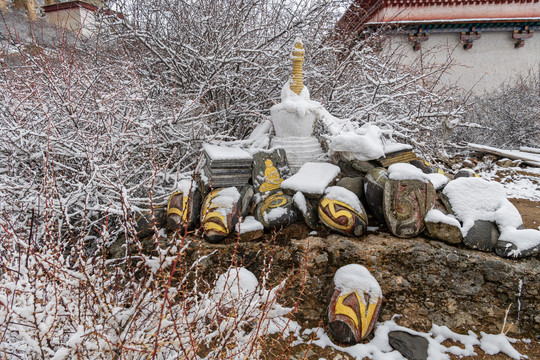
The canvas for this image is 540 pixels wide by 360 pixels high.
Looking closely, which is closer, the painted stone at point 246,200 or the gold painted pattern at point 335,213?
the gold painted pattern at point 335,213

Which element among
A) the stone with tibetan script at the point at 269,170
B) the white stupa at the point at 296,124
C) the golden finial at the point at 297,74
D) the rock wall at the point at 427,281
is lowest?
the rock wall at the point at 427,281

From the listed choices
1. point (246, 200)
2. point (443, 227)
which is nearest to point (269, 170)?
point (246, 200)

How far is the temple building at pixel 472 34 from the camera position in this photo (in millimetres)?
8531

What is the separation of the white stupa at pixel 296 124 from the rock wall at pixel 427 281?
3.14 feet

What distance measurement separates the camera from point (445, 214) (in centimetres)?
249

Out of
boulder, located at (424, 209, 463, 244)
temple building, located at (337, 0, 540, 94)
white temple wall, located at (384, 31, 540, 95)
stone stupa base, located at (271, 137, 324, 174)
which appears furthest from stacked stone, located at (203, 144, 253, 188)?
white temple wall, located at (384, 31, 540, 95)

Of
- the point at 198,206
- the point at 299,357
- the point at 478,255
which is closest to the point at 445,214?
the point at 478,255

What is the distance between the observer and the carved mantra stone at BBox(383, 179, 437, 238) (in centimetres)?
235

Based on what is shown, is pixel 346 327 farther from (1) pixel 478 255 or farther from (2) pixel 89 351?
(2) pixel 89 351

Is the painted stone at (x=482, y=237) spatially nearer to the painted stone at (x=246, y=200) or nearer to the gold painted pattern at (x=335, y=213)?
the gold painted pattern at (x=335, y=213)

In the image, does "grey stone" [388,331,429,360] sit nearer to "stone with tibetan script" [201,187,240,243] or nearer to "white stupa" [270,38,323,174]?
"stone with tibetan script" [201,187,240,243]

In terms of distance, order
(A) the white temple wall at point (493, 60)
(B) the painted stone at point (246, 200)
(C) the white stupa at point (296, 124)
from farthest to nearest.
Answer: (A) the white temple wall at point (493, 60), (C) the white stupa at point (296, 124), (B) the painted stone at point (246, 200)

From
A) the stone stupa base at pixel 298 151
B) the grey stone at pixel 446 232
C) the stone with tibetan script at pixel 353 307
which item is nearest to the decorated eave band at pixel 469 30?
the stone stupa base at pixel 298 151

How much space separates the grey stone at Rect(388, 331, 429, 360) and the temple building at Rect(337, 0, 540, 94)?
758cm
